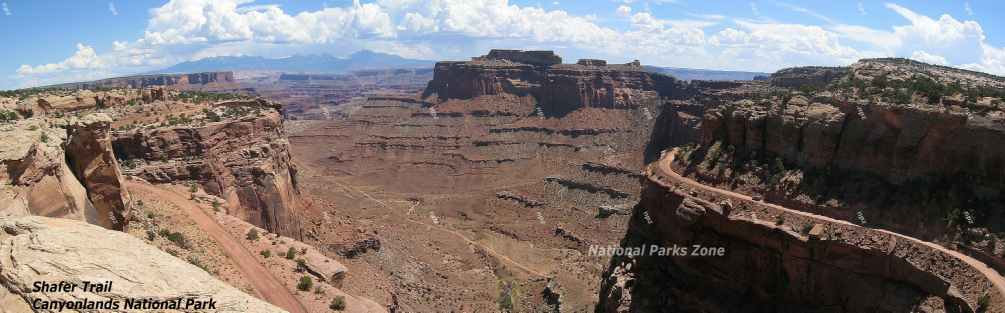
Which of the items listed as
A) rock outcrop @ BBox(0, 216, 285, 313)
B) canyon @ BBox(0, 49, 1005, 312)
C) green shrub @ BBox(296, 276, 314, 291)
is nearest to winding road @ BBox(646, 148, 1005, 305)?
canyon @ BBox(0, 49, 1005, 312)

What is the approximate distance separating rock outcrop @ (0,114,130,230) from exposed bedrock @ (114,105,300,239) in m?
15.1

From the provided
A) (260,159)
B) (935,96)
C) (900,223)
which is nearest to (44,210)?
(260,159)

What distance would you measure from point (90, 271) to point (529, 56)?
14875 centimetres

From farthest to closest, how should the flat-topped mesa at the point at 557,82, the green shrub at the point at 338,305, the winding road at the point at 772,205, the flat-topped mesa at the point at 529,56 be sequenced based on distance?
the flat-topped mesa at the point at 529,56, the flat-topped mesa at the point at 557,82, the green shrub at the point at 338,305, the winding road at the point at 772,205

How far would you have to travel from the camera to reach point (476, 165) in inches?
4545

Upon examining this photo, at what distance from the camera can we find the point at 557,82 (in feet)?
432

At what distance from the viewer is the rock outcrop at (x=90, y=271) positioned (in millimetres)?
9430

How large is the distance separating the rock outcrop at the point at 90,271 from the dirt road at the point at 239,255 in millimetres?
17196

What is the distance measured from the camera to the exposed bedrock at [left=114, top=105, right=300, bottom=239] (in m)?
38.6

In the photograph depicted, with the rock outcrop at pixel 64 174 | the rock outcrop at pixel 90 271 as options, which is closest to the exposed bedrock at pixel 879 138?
the rock outcrop at pixel 90 271

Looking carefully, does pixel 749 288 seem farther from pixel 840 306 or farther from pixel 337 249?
pixel 337 249

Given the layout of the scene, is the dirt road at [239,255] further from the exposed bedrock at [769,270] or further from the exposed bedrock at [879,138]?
the exposed bedrock at [879,138]

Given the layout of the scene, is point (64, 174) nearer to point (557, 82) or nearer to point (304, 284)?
point (304, 284)

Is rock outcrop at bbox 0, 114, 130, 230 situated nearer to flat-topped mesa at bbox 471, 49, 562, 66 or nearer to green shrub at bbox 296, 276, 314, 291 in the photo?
green shrub at bbox 296, 276, 314, 291
